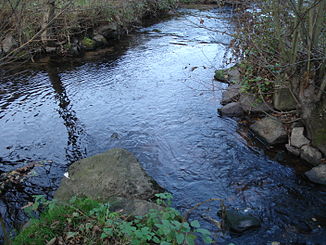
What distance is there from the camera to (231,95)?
8320mm

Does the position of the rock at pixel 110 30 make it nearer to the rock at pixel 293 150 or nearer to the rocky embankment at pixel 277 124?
the rocky embankment at pixel 277 124

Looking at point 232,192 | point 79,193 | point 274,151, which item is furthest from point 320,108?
point 79,193

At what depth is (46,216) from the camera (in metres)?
3.73

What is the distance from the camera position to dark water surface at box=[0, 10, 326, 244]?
471 cm

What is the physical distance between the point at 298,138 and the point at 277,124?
66 cm

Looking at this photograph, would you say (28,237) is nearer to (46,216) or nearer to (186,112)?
(46,216)

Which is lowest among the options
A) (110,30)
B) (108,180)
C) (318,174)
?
(318,174)

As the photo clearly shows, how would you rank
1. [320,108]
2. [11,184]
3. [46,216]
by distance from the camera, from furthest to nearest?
[320,108]
[11,184]
[46,216]

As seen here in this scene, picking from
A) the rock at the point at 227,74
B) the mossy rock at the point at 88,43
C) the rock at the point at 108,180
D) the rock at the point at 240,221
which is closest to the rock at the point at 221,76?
the rock at the point at 227,74

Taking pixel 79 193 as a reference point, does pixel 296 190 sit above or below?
below

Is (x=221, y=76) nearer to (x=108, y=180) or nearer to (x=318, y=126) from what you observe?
(x=318, y=126)

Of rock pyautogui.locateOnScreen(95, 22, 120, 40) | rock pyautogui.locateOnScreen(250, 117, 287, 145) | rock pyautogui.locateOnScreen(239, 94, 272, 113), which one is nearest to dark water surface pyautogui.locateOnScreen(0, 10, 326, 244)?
rock pyautogui.locateOnScreen(250, 117, 287, 145)

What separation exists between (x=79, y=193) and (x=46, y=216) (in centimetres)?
74

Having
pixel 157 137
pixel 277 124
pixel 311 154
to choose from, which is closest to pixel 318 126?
pixel 311 154
